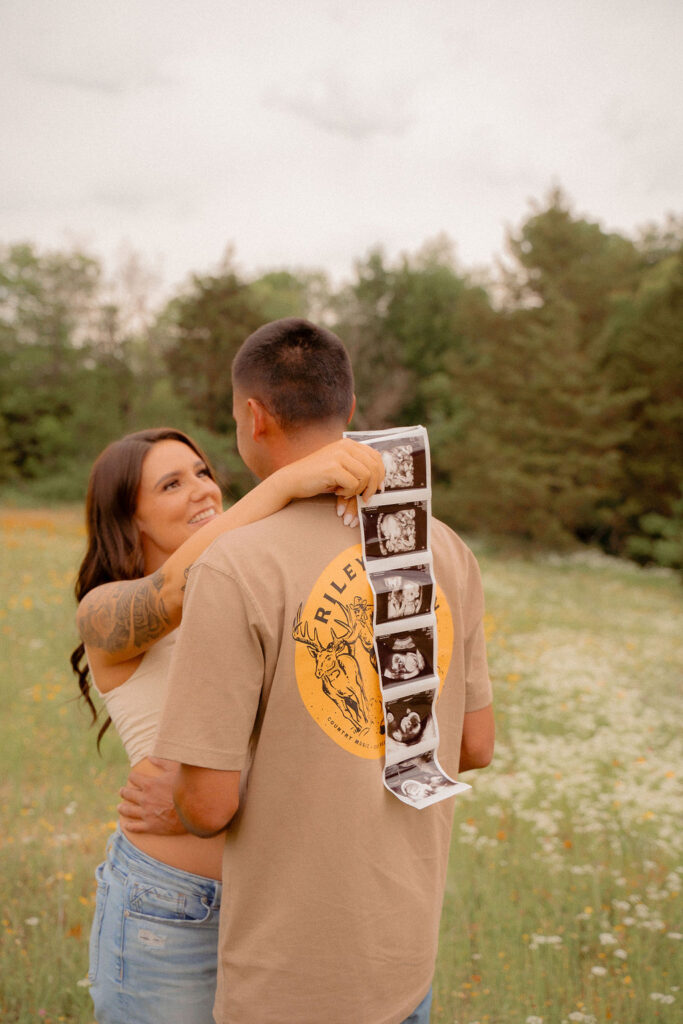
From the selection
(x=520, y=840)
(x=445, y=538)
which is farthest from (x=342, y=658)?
(x=520, y=840)

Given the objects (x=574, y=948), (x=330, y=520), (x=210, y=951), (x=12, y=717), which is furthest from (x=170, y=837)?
(x=12, y=717)

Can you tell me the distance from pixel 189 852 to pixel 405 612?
90 cm

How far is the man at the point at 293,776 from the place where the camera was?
1.50m

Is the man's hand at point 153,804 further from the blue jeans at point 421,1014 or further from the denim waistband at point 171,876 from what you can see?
the blue jeans at point 421,1014

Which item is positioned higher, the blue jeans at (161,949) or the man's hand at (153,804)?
the man's hand at (153,804)

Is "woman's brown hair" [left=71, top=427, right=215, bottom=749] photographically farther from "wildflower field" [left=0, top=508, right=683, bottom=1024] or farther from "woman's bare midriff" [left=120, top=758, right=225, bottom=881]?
"wildflower field" [left=0, top=508, right=683, bottom=1024]

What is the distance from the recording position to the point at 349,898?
5.13ft

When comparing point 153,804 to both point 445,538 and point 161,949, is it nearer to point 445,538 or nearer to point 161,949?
point 161,949

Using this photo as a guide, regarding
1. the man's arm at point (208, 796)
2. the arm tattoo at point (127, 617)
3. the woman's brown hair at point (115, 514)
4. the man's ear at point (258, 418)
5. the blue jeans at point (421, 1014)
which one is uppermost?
the man's ear at point (258, 418)

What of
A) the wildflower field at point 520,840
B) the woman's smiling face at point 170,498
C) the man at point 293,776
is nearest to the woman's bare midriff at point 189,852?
the man at point 293,776

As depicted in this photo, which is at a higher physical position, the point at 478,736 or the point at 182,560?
the point at 182,560

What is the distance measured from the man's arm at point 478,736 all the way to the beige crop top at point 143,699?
84 centimetres

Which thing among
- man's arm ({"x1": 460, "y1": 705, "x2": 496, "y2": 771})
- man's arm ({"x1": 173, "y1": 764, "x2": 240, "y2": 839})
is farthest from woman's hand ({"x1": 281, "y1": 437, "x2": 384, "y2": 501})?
man's arm ({"x1": 460, "y1": 705, "x2": 496, "y2": 771})

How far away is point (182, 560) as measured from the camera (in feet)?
6.63
